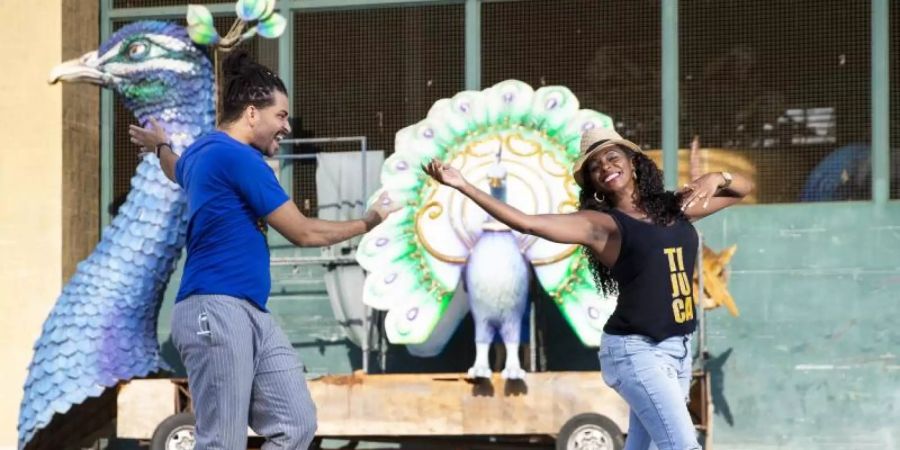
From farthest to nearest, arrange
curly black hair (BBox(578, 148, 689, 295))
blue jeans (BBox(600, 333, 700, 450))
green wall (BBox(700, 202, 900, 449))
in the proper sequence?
green wall (BBox(700, 202, 900, 449)), curly black hair (BBox(578, 148, 689, 295)), blue jeans (BBox(600, 333, 700, 450))

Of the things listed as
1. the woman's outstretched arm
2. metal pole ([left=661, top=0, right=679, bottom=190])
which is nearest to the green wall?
metal pole ([left=661, top=0, right=679, bottom=190])

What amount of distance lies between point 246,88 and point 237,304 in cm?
74

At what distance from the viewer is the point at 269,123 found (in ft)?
17.2

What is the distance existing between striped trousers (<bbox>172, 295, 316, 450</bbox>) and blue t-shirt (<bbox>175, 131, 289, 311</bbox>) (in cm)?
6

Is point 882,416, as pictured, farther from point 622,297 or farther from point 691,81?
point 622,297

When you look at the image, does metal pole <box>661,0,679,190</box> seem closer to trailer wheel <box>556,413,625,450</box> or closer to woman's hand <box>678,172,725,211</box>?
trailer wheel <box>556,413,625,450</box>

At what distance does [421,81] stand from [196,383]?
226 inches

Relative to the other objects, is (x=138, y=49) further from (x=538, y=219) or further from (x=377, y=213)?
(x=538, y=219)

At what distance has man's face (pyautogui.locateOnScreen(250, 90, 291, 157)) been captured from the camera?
5215 millimetres

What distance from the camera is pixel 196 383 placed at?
5059 millimetres

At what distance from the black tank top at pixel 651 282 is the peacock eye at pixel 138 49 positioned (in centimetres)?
511

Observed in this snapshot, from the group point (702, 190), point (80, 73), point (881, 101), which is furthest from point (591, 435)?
point (80, 73)

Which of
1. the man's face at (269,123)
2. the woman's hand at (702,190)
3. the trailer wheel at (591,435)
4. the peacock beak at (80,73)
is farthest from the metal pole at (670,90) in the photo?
the man's face at (269,123)

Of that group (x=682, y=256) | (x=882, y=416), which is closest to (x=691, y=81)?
(x=882, y=416)
